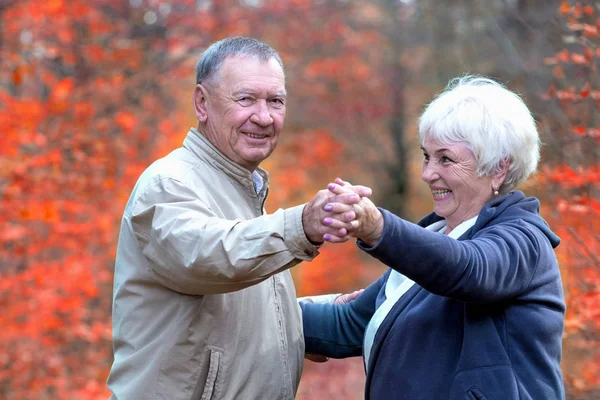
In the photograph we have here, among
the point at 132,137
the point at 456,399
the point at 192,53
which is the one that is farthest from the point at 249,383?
the point at 192,53

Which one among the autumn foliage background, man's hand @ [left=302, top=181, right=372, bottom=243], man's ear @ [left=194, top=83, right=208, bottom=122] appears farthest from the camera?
the autumn foliage background

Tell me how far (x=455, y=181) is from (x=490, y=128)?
23 cm

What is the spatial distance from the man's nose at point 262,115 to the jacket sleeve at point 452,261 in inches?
30.1

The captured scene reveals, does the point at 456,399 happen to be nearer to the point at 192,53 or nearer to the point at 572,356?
the point at 572,356

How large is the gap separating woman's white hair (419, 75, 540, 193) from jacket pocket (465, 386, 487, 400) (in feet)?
2.57

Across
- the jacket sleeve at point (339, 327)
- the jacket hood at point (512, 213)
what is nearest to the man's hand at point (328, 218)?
the jacket hood at point (512, 213)

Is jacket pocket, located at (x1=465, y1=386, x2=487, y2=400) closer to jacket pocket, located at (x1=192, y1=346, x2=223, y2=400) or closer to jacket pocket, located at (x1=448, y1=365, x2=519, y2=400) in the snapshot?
jacket pocket, located at (x1=448, y1=365, x2=519, y2=400)

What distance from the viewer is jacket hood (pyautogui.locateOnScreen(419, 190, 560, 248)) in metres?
2.89

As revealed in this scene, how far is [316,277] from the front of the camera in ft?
55.5

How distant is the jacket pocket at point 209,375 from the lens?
113 inches

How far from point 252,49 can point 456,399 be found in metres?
1.51

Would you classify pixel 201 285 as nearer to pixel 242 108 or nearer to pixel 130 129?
pixel 242 108

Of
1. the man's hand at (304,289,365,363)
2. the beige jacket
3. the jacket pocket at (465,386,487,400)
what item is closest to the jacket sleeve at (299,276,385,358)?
the man's hand at (304,289,365,363)

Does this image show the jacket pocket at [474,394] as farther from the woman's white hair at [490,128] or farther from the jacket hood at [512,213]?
the woman's white hair at [490,128]
